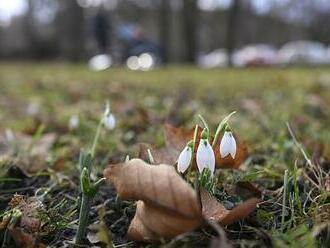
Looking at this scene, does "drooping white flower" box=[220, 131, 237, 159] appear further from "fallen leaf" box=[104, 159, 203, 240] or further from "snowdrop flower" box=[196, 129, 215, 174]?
"fallen leaf" box=[104, 159, 203, 240]

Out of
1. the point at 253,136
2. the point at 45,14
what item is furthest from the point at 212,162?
the point at 45,14

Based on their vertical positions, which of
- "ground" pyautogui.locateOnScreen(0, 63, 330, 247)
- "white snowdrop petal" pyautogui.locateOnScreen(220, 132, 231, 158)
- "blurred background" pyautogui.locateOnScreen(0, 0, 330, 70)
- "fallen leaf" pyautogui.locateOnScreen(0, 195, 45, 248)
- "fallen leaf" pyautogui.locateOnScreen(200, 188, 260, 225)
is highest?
"white snowdrop petal" pyautogui.locateOnScreen(220, 132, 231, 158)

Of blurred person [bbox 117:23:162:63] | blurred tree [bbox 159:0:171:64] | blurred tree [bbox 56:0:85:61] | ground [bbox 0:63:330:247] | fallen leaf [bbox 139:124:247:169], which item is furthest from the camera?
blurred tree [bbox 56:0:85:61]

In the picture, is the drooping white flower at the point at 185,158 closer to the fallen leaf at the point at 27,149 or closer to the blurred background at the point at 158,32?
the fallen leaf at the point at 27,149

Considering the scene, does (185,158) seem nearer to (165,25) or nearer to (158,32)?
(165,25)

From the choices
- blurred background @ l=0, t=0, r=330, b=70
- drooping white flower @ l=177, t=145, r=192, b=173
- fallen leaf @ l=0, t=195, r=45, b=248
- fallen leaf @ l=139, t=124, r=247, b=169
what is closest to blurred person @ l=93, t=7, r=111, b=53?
blurred background @ l=0, t=0, r=330, b=70

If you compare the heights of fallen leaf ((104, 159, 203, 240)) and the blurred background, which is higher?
fallen leaf ((104, 159, 203, 240))

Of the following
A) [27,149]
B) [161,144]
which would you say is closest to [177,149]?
[161,144]

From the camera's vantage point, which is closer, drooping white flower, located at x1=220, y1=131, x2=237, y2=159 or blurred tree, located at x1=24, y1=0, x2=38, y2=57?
drooping white flower, located at x1=220, y1=131, x2=237, y2=159
